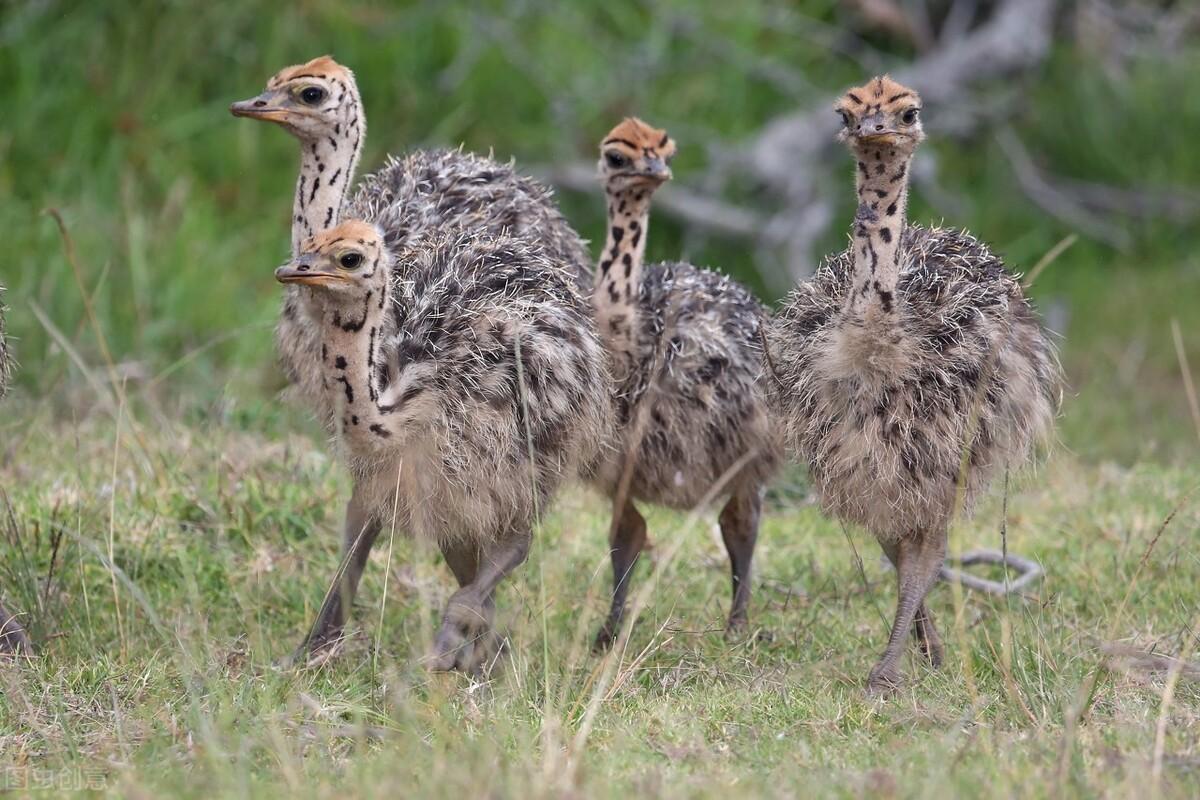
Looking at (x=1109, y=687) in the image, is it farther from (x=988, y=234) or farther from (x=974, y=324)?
(x=988, y=234)

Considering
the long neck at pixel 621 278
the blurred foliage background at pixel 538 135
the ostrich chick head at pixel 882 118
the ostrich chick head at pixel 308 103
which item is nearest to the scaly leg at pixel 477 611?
the long neck at pixel 621 278

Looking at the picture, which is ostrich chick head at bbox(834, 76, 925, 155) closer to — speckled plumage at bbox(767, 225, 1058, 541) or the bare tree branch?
speckled plumage at bbox(767, 225, 1058, 541)

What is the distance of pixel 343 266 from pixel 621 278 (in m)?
1.15

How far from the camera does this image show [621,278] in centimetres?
545

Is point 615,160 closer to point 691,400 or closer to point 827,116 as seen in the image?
point 691,400

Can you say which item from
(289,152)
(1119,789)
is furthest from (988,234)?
(1119,789)

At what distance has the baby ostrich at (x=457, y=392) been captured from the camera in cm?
461

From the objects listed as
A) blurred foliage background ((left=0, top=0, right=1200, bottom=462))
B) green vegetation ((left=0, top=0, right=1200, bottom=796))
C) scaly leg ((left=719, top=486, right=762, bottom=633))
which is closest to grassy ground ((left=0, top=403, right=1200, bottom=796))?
green vegetation ((left=0, top=0, right=1200, bottom=796))

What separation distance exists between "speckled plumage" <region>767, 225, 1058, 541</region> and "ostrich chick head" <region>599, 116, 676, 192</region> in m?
0.72

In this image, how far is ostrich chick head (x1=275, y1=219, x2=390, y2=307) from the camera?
451cm

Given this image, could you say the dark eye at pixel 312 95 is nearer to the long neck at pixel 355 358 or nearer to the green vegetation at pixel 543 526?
the long neck at pixel 355 358

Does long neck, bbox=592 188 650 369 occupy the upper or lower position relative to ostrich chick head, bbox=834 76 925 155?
lower

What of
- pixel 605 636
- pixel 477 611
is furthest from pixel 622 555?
pixel 477 611

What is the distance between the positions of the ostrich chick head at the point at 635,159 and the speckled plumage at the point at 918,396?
719 millimetres
